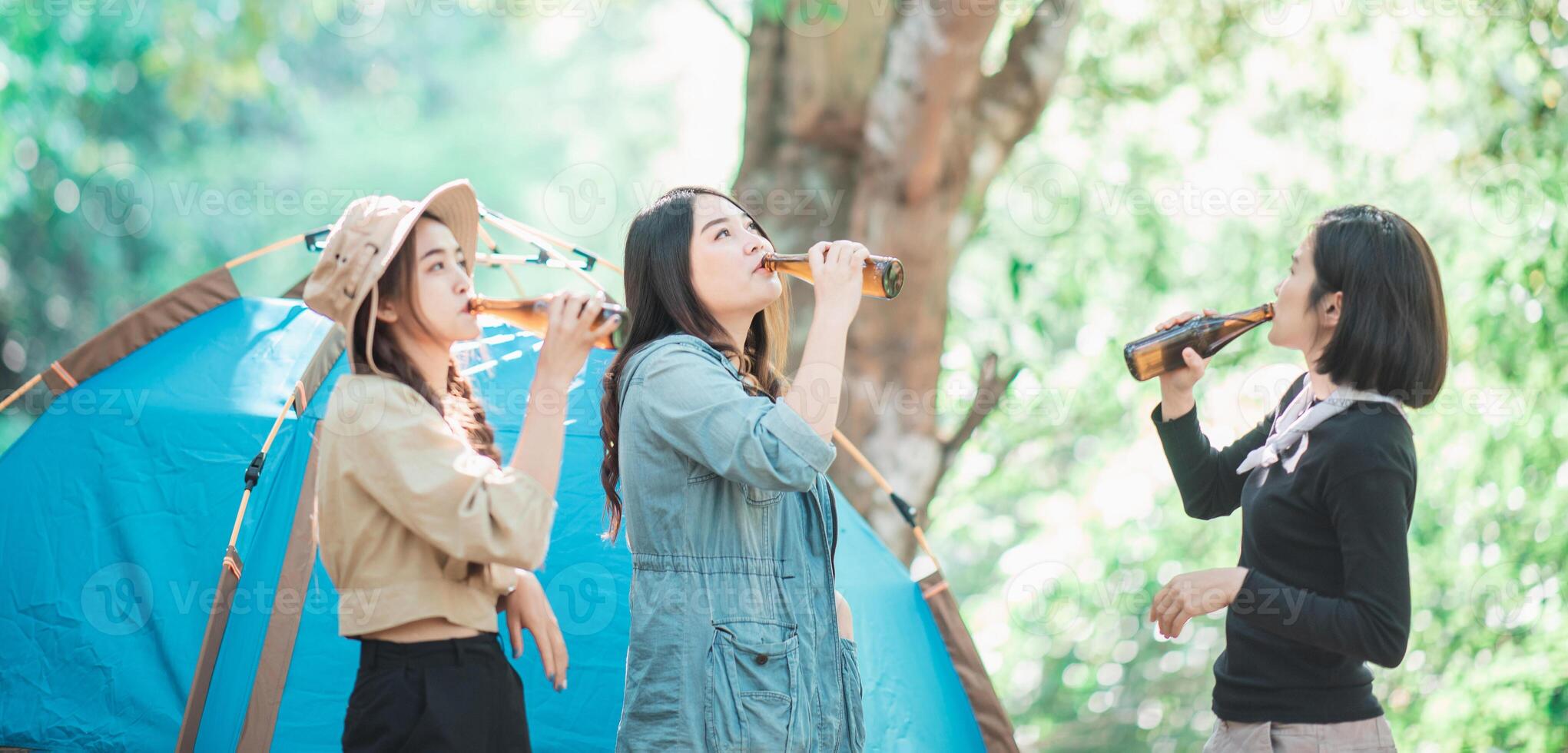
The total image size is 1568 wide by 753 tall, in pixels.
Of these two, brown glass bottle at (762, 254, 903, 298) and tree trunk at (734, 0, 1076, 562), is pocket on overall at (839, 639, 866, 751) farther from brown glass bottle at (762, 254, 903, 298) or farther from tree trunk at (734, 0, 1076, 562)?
tree trunk at (734, 0, 1076, 562)

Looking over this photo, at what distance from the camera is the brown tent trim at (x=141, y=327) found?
10.1 feet

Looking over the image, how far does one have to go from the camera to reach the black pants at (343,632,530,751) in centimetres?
186

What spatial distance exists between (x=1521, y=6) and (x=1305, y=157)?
2.06 m

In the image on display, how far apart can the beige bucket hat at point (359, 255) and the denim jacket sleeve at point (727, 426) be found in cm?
43

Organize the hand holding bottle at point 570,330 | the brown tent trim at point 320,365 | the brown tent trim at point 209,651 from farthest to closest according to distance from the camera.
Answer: the brown tent trim at point 320,365
the brown tent trim at point 209,651
the hand holding bottle at point 570,330

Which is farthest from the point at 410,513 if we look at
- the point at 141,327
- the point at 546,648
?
the point at 141,327

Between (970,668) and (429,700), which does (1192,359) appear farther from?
(429,700)

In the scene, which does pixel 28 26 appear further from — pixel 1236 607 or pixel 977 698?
pixel 1236 607

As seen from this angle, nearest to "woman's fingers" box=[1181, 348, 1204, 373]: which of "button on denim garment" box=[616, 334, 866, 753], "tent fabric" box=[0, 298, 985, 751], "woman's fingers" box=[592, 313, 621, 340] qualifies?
"button on denim garment" box=[616, 334, 866, 753]

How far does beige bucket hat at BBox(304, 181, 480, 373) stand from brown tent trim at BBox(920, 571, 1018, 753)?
61.4 inches

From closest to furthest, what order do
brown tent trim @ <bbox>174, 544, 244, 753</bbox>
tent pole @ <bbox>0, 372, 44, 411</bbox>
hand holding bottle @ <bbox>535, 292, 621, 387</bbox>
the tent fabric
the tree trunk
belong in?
hand holding bottle @ <bbox>535, 292, 621, 387</bbox> → brown tent trim @ <bbox>174, 544, 244, 753</bbox> → the tent fabric → tent pole @ <bbox>0, 372, 44, 411</bbox> → the tree trunk

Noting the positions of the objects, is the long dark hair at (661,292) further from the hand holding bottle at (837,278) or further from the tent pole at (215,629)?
the tent pole at (215,629)

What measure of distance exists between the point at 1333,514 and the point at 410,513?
138 centimetres

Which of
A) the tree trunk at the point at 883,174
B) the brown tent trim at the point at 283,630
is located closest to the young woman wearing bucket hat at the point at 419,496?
the brown tent trim at the point at 283,630
